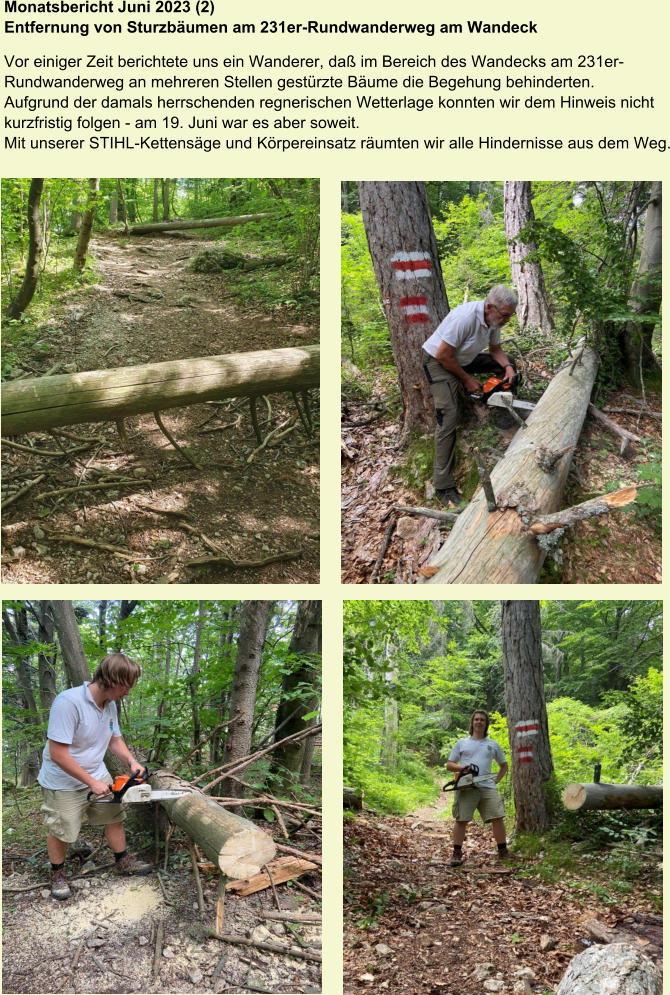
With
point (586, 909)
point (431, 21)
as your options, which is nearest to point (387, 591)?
point (586, 909)

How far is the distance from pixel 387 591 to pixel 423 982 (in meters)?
2.09

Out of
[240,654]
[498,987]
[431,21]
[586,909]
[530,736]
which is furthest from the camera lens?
[530,736]

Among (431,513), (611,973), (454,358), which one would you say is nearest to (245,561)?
(431,513)

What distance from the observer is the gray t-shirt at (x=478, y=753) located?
4459 mm

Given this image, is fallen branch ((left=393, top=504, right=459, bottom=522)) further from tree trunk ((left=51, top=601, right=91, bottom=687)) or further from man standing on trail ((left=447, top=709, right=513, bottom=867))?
tree trunk ((left=51, top=601, right=91, bottom=687))

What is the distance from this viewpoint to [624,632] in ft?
15.3

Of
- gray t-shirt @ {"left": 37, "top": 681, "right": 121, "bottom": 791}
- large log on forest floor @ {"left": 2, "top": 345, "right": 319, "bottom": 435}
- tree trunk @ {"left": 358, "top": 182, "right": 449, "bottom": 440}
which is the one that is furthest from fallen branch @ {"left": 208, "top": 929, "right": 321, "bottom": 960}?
tree trunk @ {"left": 358, "top": 182, "right": 449, "bottom": 440}

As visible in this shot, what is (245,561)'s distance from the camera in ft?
13.8

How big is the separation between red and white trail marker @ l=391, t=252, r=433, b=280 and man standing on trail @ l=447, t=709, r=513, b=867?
333cm

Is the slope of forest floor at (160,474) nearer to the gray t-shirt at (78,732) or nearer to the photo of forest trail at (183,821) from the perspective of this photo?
the photo of forest trail at (183,821)

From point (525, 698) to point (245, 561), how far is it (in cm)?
246

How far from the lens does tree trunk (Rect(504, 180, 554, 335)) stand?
24.1ft

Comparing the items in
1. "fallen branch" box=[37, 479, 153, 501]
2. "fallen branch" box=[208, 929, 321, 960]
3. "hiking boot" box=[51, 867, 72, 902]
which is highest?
"fallen branch" box=[37, 479, 153, 501]

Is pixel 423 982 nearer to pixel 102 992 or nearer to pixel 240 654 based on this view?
pixel 102 992
